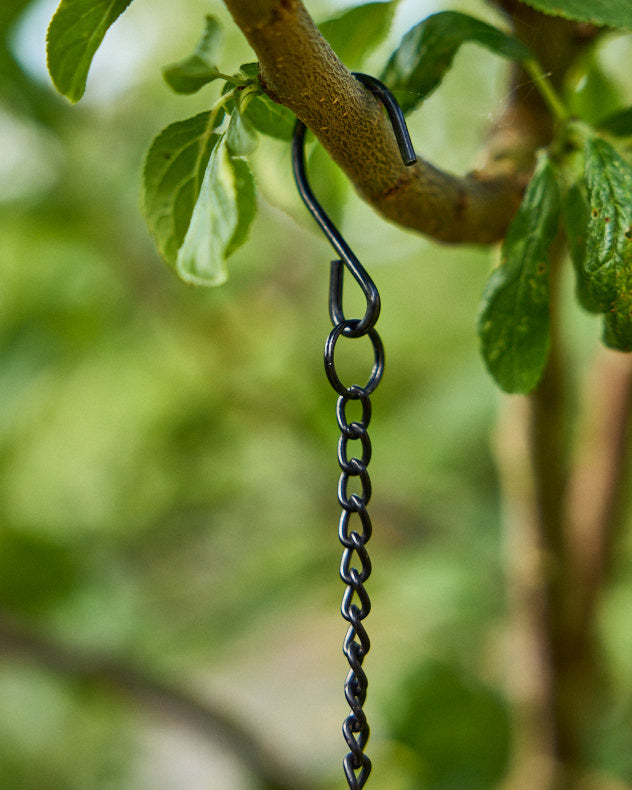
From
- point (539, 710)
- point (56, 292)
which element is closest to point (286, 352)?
point (56, 292)

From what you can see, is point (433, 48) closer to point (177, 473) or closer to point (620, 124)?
point (620, 124)

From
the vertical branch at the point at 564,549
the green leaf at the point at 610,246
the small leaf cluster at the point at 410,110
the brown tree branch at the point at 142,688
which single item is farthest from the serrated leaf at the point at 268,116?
the brown tree branch at the point at 142,688

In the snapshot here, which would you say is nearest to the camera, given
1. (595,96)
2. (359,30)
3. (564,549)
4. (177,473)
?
(359,30)

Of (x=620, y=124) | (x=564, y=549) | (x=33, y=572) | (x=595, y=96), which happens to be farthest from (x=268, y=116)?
(x=33, y=572)

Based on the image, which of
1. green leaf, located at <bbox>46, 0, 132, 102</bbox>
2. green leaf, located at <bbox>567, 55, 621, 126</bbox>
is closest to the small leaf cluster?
green leaf, located at <bbox>46, 0, 132, 102</bbox>

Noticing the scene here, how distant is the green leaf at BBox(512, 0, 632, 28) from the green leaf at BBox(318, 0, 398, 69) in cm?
9

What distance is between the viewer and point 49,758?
1130 mm

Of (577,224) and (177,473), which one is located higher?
(177,473)

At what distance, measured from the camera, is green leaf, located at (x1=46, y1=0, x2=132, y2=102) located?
0.22 m

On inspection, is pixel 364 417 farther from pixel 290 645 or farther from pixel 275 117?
pixel 290 645

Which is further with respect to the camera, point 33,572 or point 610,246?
point 33,572

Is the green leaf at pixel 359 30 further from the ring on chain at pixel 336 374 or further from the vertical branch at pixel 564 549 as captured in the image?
the vertical branch at pixel 564 549

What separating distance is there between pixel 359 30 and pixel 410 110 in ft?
0.22

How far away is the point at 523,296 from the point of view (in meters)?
0.28
